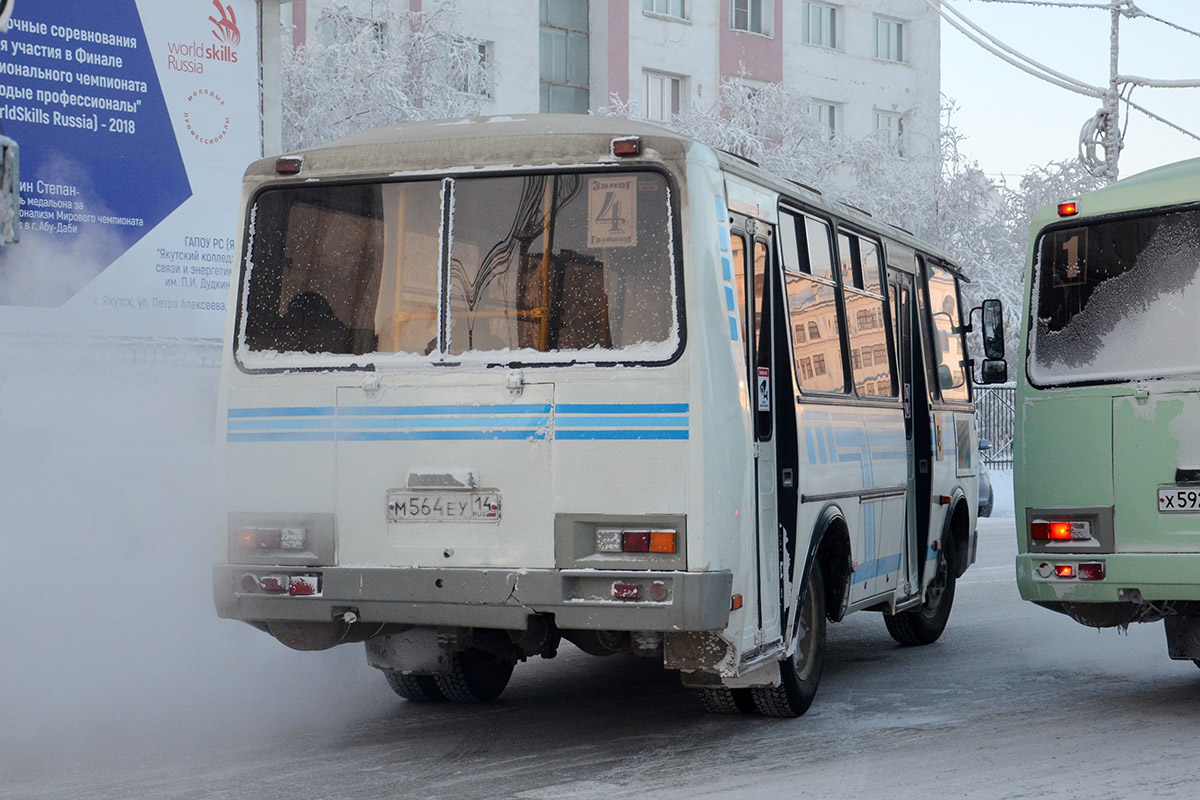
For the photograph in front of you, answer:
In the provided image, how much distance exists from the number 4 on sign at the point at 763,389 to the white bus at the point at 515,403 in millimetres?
13

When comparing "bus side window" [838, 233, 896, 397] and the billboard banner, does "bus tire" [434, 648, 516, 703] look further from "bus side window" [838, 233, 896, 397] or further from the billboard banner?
the billboard banner

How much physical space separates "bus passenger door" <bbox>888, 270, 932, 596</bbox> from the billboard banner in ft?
21.7

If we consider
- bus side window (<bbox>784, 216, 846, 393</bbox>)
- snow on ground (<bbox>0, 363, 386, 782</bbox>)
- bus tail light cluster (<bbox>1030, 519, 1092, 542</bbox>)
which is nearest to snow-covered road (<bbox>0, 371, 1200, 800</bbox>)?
snow on ground (<bbox>0, 363, 386, 782</bbox>)

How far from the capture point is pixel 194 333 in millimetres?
14812

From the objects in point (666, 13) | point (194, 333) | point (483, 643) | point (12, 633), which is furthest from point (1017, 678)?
point (666, 13)

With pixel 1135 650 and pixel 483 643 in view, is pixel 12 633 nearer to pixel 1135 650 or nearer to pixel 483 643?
pixel 483 643

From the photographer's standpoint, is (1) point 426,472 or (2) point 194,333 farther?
(2) point 194,333

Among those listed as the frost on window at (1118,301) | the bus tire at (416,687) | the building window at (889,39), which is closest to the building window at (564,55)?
the building window at (889,39)

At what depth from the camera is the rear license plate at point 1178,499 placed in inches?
331

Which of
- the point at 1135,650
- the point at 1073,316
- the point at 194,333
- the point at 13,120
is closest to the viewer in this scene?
the point at 1073,316

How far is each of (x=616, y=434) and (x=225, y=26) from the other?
9.67 metres

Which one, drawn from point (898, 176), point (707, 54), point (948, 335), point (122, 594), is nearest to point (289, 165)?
point (122, 594)

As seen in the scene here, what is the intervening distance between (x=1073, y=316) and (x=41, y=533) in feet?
23.2

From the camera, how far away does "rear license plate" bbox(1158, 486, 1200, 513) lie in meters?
8.41
